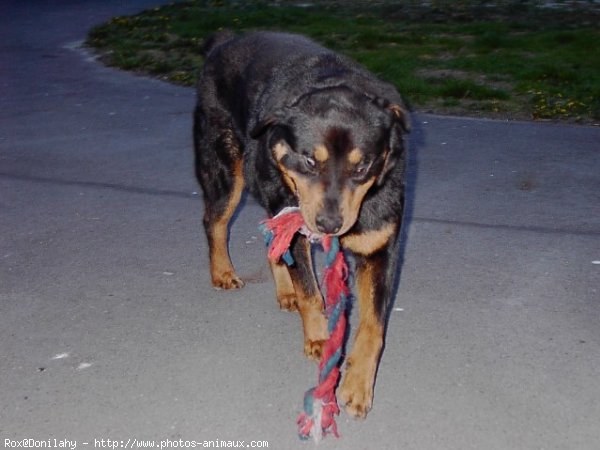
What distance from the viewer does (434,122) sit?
381 inches

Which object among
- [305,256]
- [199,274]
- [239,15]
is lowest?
[239,15]

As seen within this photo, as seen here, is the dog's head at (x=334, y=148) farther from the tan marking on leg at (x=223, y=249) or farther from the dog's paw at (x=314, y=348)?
the tan marking on leg at (x=223, y=249)

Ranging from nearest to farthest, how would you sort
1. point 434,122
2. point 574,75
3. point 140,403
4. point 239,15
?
point 140,403 < point 434,122 < point 574,75 < point 239,15

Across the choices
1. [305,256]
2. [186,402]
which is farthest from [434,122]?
[186,402]

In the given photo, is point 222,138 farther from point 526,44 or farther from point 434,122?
point 526,44

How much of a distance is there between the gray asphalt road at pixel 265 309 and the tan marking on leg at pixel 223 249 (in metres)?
0.12

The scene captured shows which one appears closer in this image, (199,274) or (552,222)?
(199,274)

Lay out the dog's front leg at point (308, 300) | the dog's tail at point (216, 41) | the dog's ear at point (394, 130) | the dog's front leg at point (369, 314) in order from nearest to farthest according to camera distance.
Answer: the dog's front leg at point (369, 314), the dog's ear at point (394, 130), the dog's front leg at point (308, 300), the dog's tail at point (216, 41)

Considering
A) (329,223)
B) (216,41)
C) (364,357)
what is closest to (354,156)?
(329,223)

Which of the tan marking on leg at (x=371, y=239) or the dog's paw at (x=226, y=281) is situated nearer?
the tan marking on leg at (x=371, y=239)

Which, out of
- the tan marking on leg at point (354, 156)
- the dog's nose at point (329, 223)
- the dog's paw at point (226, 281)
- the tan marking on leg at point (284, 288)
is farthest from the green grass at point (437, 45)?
the dog's nose at point (329, 223)

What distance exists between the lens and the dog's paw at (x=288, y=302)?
518 cm

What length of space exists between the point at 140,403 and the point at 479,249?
2.79m

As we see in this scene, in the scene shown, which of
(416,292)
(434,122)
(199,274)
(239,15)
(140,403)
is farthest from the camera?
(239,15)
